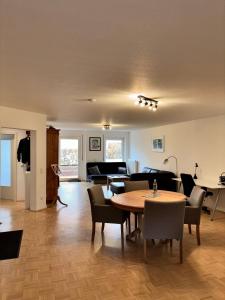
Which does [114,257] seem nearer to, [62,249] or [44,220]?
[62,249]

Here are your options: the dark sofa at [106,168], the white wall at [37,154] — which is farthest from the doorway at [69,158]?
the white wall at [37,154]

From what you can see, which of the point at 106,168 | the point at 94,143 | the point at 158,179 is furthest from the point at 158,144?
the point at 94,143

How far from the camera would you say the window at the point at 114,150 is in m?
12.1

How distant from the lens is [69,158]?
37.8 feet

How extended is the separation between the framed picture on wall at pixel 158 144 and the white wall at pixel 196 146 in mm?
147

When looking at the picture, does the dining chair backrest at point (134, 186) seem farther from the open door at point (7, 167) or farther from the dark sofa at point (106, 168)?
the dark sofa at point (106, 168)

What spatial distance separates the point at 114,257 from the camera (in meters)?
3.51

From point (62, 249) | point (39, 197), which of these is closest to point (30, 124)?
point (39, 197)

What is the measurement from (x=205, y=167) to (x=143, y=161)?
4.13m

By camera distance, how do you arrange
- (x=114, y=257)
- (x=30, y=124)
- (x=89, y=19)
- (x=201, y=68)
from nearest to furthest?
(x=89, y=19), (x=201, y=68), (x=114, y=257), (x=30, y=124)

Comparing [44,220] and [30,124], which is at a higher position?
[30,124]

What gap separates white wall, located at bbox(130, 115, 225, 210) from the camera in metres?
6.09

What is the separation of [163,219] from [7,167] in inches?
212

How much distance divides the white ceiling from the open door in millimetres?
3724
